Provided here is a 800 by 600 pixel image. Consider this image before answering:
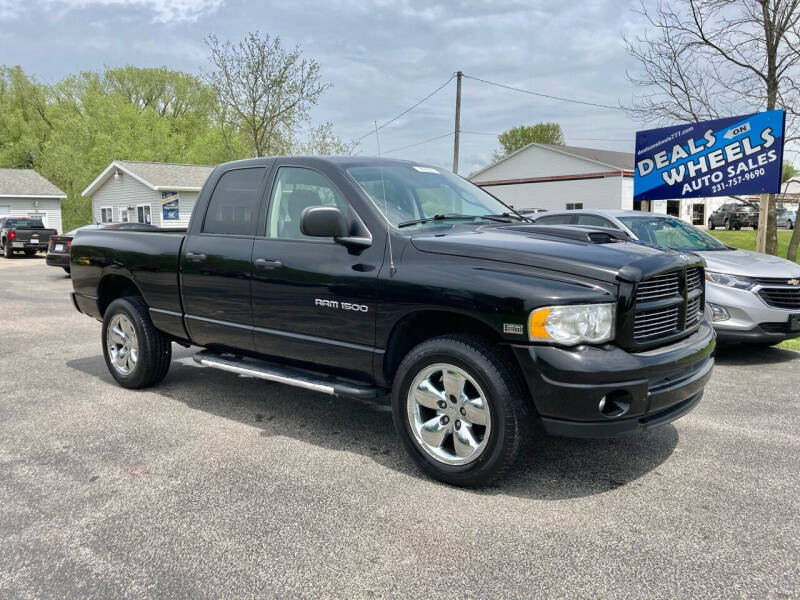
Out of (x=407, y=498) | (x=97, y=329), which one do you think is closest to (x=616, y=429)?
(x=407, y=498)

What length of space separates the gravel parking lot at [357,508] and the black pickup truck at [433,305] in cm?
44

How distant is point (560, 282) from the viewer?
3291 mm

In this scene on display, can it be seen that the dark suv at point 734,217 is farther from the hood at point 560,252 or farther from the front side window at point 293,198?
the front side window at point 293,198

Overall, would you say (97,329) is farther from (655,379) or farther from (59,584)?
(655,379)

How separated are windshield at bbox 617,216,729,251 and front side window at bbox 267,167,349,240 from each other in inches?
183

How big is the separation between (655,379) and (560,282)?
737mm

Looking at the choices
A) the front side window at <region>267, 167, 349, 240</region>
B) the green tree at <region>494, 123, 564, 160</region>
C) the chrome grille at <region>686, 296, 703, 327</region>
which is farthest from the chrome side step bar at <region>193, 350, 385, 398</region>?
the green tree at <region>494, 123, 564, 160</region>

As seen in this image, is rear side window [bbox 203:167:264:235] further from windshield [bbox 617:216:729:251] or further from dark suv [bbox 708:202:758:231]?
dark suv [bbox 708:202:758:231]

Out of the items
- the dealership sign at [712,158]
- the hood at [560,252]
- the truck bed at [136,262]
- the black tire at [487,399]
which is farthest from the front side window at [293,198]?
the dealership sign at [712,158]

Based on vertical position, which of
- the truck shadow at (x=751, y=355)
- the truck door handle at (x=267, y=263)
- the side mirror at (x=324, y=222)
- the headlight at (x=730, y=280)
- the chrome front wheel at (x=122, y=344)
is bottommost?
the truck shadow at (x=751, y=355)

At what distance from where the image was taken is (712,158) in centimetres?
1202

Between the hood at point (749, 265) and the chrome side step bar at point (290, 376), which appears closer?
the chrome side step bar at point (290, 376)

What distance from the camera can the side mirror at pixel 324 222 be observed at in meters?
3.92

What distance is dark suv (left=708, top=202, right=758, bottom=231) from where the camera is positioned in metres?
38.7
